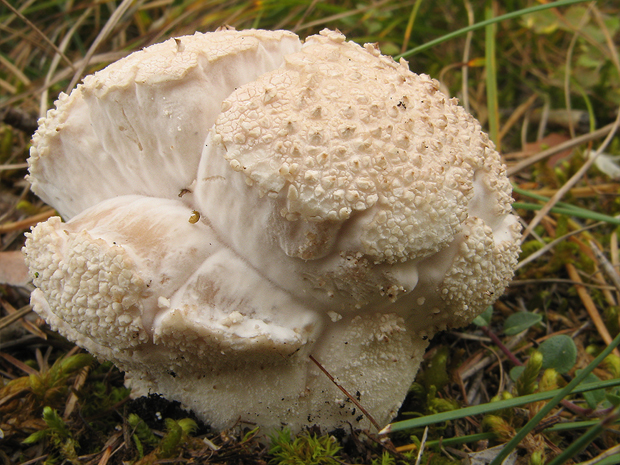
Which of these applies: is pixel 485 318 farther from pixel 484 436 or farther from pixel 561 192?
pixel 561 192

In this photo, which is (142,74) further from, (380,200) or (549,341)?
(549,341)

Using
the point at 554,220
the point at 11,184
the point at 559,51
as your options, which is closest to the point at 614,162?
→ the point at 554,220

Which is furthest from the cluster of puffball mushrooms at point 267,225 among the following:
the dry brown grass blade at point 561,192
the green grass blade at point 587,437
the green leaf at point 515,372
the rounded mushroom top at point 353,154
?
the dry brown grass blade at point 561,192

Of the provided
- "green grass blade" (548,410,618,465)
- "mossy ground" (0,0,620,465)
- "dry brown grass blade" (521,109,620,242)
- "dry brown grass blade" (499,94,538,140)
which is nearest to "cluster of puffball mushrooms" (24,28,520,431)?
"mossy ground" (0,0,620,465)

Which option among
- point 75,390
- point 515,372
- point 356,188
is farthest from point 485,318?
point 75,390

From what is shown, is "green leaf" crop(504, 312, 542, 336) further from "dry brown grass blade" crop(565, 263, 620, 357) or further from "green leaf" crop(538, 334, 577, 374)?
"dry brown grass blade" crop(565, 263, 620, 357)

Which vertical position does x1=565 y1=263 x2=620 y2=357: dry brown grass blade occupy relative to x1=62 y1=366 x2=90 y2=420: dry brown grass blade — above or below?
below
